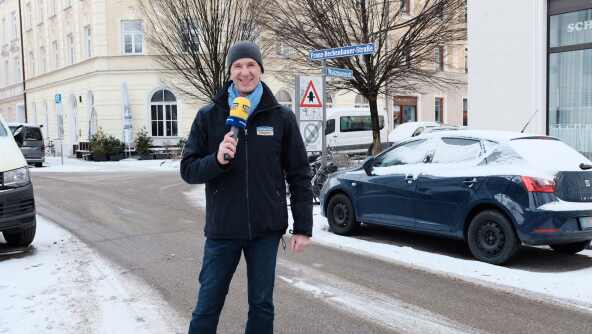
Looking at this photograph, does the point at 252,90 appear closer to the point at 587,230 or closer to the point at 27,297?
the point at 27,297

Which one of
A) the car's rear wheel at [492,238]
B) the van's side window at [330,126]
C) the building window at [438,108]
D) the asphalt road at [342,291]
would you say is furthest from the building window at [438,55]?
the building window at [438,108]

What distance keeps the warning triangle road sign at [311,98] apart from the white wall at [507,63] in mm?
3895

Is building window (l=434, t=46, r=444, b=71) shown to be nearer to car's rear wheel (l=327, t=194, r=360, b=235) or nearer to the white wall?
the white wall

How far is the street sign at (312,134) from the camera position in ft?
37.1

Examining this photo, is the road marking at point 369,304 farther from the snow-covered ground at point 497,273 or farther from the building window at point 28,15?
the building window at point 28,15

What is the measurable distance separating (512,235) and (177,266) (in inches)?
149

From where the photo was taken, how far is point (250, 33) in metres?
22.9

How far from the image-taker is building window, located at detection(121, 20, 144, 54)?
3123 centimetres

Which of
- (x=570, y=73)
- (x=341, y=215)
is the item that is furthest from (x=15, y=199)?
(x=570, y=73)

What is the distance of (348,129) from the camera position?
83.3 ft

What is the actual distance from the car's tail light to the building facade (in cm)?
590

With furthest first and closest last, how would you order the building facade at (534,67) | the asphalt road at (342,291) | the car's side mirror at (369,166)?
the building facade at (534,67) < the car's side mirror at (369,166) < the asphalt road at (342,291)

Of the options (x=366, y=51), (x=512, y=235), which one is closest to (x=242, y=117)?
(x=512, y=235)

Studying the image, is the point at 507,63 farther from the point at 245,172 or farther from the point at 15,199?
the point at 245,172
